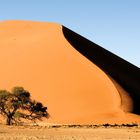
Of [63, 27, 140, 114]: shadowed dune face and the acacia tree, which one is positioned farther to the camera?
[63, 27, 140, 114]: shadowed dune face

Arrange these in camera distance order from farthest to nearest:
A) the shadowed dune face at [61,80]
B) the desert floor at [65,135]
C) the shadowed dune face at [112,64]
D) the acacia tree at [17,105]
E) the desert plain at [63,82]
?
the shadowed dune face at [112,64], the shadowed dune face at [61,80], the desert plain at [63,82], the acacia tree at [17,105], the desert floor at [65,135]

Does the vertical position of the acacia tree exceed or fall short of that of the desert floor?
it exceeds it

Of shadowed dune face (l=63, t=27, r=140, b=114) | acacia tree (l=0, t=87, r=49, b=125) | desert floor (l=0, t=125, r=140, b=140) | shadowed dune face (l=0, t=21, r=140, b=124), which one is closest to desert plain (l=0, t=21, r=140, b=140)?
shadowed dune face (l=0, t=21, r=140, b=124)

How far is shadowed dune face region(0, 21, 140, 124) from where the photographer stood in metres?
43.8

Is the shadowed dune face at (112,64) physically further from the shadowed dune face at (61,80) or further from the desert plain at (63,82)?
the shadowed dune face at (61,80)

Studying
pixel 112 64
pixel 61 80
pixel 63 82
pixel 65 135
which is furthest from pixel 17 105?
pixel 112 64

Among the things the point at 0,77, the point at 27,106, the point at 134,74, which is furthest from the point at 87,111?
the point at 134,74

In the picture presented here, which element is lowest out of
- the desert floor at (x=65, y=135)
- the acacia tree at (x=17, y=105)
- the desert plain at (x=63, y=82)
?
the desert floor at (x=65, y=135)

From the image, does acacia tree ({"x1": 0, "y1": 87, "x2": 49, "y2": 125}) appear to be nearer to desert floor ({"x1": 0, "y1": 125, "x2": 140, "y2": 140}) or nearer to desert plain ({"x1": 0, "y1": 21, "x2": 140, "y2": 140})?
desert plain ({"x1": 0, "y1": 21, "x2": 140, "y2": 140})

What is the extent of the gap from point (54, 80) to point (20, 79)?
3.25m

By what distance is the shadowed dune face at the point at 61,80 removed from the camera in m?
43.8

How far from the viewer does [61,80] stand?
4919 cm

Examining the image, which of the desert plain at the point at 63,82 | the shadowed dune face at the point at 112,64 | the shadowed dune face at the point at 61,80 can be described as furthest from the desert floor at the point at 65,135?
the shadowed dune face at the point at 112,64

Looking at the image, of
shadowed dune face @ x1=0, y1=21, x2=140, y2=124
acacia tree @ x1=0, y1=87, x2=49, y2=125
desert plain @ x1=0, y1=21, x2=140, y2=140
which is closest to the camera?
acacia tree @ x1=0, y1=87, x2=49, y2=125
